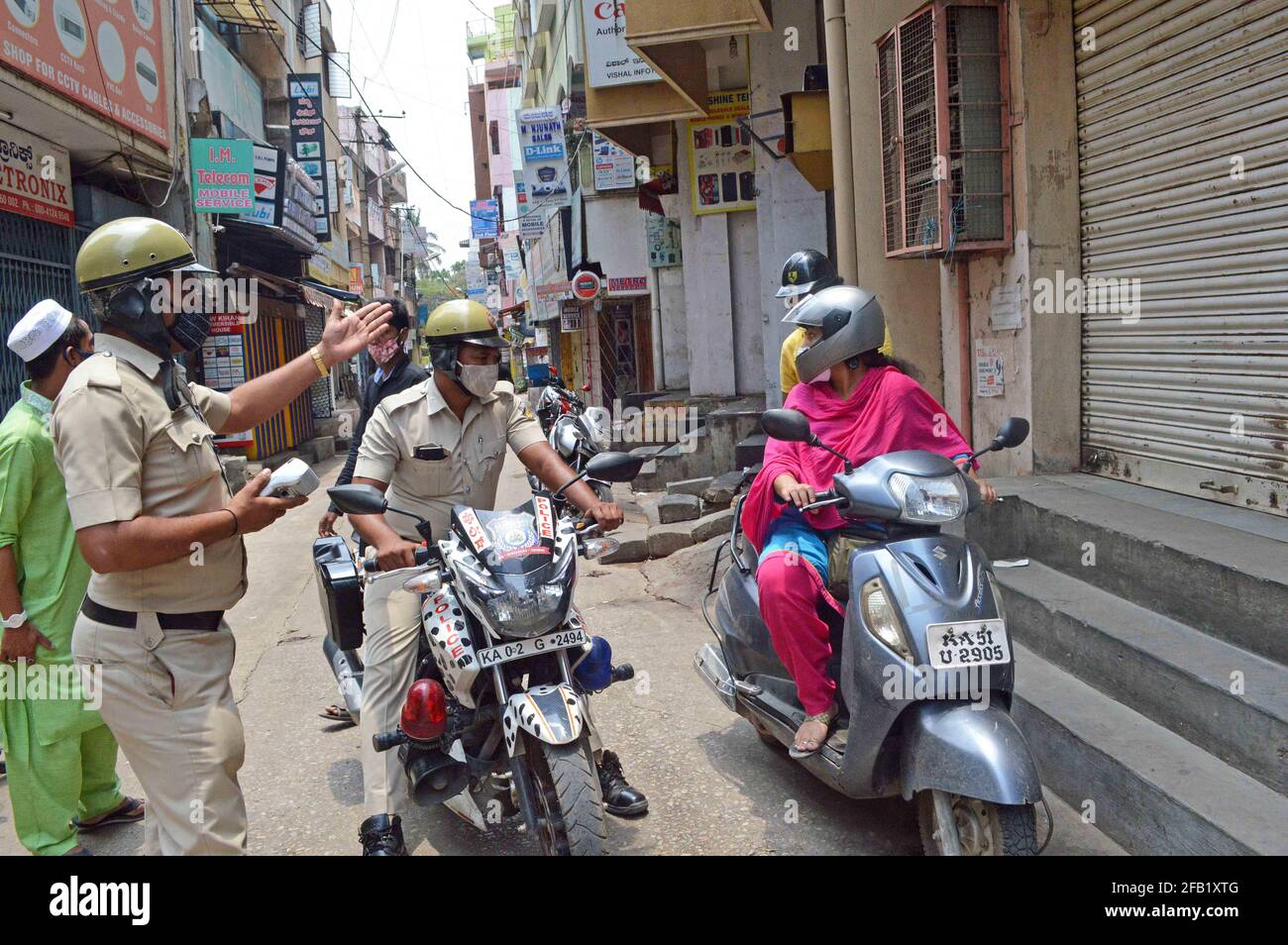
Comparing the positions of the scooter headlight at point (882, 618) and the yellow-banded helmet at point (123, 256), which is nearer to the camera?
the yellow-banded helmet at point (123, 256)

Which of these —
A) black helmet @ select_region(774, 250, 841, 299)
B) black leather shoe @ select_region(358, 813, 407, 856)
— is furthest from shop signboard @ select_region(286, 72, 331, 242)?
black leather shoe @ select_region(358, 813, 407, 856)

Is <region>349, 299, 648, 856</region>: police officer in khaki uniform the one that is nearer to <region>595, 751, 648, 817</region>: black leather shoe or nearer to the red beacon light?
<region>595, 751, 648, 817</region>: black leather shoe

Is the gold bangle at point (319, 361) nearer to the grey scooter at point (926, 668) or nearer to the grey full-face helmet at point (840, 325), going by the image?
the grey scooter at point (926, 668)

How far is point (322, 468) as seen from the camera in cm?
1889

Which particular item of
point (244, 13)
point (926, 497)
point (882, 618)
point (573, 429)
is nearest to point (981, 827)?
point (882, 618)

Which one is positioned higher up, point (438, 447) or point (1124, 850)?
point (438, 447)

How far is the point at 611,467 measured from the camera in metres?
3.26

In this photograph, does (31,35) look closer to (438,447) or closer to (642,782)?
(438,447)

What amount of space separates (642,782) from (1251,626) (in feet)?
7.91

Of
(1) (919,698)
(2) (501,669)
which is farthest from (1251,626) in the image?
(2) (501,669)

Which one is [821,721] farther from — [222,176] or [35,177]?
[222,176]

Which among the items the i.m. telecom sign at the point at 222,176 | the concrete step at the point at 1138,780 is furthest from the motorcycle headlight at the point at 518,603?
the i.m. telecom sign at the point at 222,176

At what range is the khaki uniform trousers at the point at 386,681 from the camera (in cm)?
350

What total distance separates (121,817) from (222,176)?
11.0 meters
